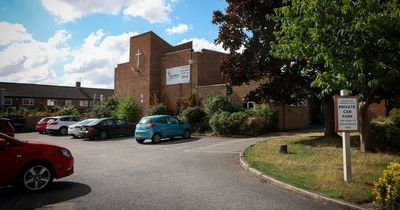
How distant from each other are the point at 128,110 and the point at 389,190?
29.1 meters

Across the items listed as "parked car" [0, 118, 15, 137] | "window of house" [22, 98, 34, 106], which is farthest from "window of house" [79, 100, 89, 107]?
"parked car" [0, 118, 15, 137]

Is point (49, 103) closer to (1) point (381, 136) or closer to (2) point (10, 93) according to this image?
(2) point (10, 93)

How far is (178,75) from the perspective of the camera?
110 ft

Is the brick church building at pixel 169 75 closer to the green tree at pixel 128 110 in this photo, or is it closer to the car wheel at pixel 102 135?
the green tree at pixel 128 110

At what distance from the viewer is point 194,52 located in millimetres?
32031

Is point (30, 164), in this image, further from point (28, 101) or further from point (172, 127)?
point (28, 101)

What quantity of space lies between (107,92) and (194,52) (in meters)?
53.5

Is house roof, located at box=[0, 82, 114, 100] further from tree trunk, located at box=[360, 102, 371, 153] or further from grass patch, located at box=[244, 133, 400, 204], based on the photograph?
tree trunk, located at box=[360, 102, 371, 153]

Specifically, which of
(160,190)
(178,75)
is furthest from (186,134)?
(160,190)

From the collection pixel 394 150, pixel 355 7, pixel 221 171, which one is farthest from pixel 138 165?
pixel 394 150

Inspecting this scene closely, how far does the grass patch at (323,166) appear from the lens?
745 cm

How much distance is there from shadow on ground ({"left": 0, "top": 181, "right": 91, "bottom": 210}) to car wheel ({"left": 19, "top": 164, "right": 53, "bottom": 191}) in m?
0.17

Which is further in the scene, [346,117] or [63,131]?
[63,131]

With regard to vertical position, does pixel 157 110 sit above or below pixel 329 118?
above
